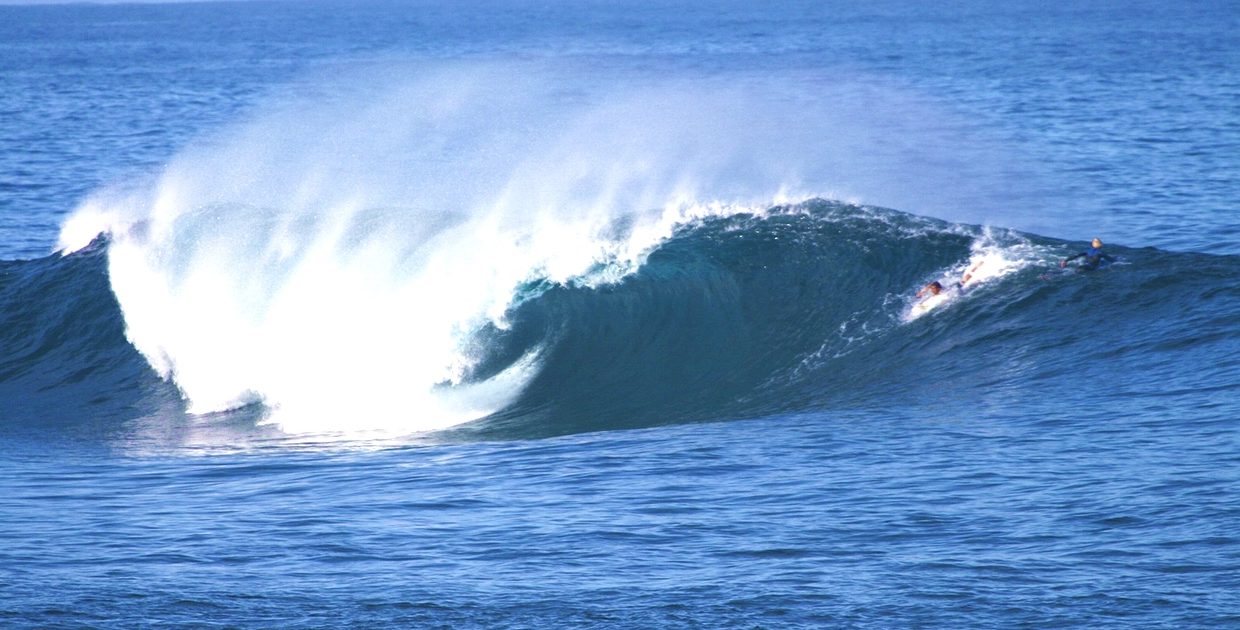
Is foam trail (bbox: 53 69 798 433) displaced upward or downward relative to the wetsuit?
upward

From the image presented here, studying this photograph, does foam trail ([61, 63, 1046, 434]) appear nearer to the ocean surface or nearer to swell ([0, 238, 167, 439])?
the ocean surface

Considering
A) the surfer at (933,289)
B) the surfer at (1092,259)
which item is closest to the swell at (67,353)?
the surfer at (933,289)

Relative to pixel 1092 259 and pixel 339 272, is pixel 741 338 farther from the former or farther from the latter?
pixel 339 272

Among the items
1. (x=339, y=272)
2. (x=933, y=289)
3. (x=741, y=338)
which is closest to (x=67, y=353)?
(x=339, y=272)

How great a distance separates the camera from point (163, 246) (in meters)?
20.8

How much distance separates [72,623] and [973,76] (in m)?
61.2

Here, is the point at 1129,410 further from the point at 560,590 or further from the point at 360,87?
the point at 360,87

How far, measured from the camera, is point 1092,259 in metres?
18.2

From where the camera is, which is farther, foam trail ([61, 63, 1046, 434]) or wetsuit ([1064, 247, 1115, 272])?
wetsuit ([1064, 247, 1115, 272])

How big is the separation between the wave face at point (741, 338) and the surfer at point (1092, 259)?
0.16 m

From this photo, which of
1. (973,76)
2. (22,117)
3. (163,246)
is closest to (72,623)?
(163,246)

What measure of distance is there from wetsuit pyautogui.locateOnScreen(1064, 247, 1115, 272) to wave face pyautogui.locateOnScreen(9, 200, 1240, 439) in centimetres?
16

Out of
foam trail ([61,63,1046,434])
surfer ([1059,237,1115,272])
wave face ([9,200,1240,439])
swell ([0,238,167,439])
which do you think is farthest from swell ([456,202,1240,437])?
swell ([0,238,167,439])

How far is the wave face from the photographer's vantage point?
1551 centimetres
